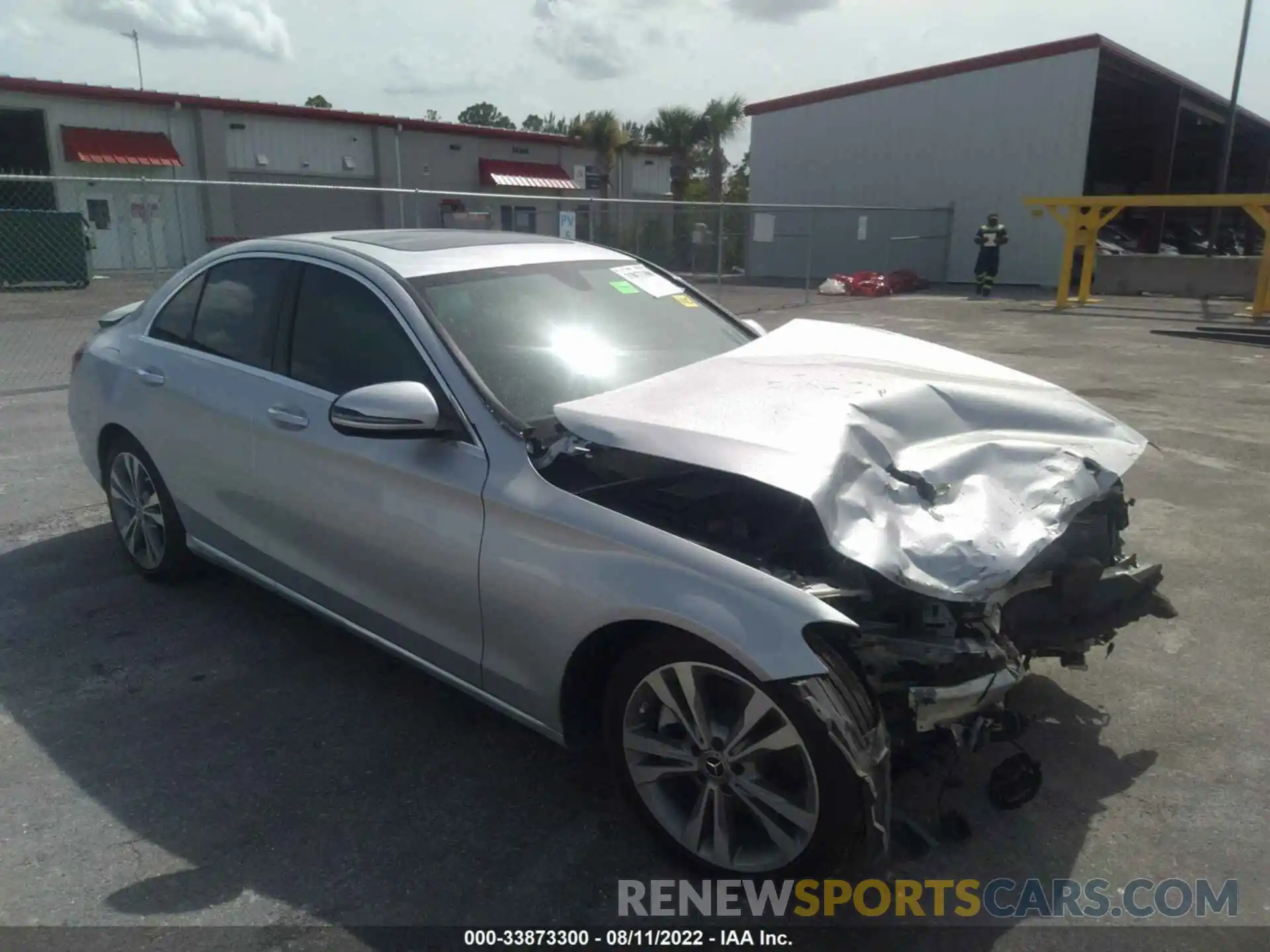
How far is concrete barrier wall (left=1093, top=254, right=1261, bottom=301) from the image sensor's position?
19.8 m

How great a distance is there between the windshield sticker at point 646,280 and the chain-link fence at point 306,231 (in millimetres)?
7608

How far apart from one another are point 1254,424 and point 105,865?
28.9ft

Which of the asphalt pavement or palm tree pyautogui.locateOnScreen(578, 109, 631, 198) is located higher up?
palm tree pyautogui.locateOnScreen(578, 109, 631, 198)

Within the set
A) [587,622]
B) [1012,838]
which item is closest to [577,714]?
[587,622]

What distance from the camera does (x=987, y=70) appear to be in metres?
24.0

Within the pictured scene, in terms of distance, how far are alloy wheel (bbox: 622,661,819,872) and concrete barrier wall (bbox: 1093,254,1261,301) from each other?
20761 mm

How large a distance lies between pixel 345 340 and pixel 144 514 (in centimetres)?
174

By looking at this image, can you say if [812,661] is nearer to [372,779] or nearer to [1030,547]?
[1030,547]

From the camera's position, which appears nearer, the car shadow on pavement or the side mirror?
the car shadow on pavement

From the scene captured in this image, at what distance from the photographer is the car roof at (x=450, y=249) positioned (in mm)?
3568

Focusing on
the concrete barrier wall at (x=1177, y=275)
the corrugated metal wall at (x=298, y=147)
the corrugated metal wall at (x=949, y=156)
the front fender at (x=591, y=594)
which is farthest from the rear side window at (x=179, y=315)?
the corrugated metal wall at (x=298, y=147)

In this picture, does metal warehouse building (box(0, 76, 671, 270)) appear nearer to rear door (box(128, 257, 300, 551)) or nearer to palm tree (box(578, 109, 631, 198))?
palm tree (box(578, 109, 631, 198))

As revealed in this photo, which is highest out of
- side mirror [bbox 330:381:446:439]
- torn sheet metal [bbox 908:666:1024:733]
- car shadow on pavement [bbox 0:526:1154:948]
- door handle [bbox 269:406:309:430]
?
side mirror [bbox 330:381:446:439]

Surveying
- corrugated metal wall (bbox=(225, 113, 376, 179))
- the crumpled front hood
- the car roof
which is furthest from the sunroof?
corrugated metal wall (bbox=(225, 113, 376, 179))
